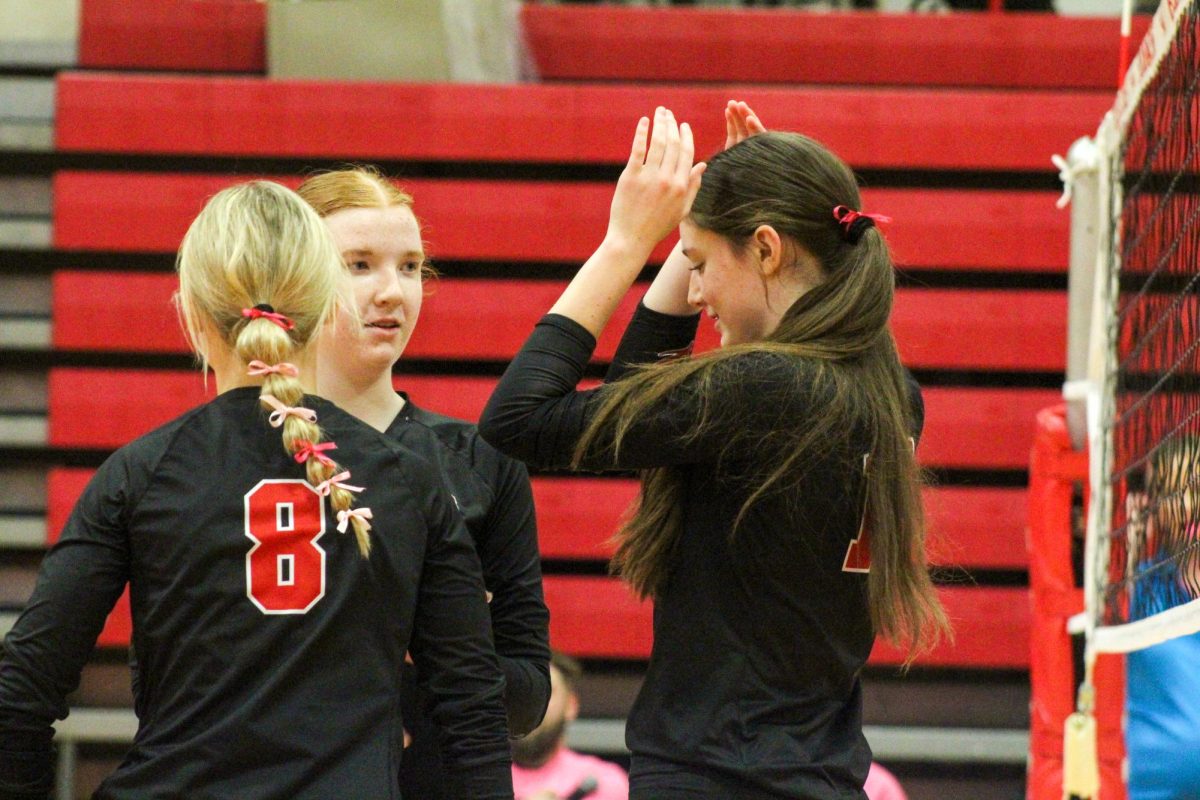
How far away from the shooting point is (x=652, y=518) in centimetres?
189

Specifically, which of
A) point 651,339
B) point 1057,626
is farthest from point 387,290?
point 1057,626

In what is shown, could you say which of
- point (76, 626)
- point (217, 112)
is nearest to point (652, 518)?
point (76, 626)

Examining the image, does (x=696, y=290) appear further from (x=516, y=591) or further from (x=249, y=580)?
(x=249, y=580)

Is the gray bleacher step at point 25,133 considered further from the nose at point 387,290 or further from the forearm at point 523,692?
the forearm at point 523,692

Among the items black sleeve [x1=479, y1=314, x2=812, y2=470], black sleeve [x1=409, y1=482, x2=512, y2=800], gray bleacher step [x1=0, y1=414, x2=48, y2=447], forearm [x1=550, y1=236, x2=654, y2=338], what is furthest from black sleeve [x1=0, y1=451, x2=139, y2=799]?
gray bleacher step [x1=0, y1=414, x2=48, y2=447]

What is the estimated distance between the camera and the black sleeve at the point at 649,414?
5.76ft

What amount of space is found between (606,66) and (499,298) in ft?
3.75

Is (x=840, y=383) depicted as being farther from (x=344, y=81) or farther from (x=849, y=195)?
(x=344, y=81)

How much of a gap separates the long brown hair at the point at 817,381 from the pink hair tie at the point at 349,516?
0.90ft

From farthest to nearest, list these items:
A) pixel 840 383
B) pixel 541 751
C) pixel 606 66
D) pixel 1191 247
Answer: pixel 606 66, pixel 541 751, pixel 1191 247, pixel 840 383

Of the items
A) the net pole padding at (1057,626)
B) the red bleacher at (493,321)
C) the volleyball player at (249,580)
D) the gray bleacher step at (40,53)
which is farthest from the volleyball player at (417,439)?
the gray bleacher step at (40,53)

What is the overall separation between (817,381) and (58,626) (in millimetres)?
902

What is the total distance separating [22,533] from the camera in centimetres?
498

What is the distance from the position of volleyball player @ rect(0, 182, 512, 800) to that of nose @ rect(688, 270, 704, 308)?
0.44m
